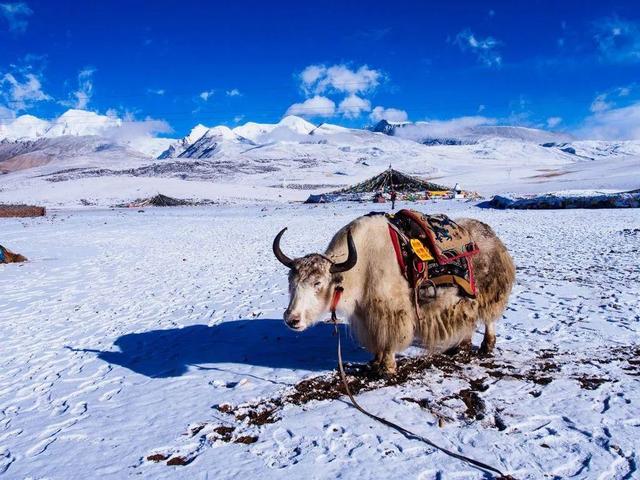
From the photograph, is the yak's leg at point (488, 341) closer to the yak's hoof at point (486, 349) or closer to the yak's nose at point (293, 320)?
the yak's hoof at point (486, 349)

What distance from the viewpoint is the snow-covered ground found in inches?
118

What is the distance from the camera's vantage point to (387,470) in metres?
2.85

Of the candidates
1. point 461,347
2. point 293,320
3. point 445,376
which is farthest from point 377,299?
point 461,347

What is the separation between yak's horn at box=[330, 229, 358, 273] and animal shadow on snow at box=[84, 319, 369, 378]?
1.30 m

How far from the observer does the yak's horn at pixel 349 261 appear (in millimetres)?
3555

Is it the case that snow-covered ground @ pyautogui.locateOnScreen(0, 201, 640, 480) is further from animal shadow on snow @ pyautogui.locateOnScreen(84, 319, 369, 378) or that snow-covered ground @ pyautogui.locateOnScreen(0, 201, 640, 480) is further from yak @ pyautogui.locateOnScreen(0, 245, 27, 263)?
yak @ pyautogui.locateOnScreen(0, 245, 27, 263)

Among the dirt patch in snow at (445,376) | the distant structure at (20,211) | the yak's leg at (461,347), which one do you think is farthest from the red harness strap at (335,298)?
the distant structure at (20,211)

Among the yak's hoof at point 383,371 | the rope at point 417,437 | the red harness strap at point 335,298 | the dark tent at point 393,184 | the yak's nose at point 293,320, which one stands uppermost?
the dark tent at point 393,184

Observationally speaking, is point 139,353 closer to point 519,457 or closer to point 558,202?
point 519,457

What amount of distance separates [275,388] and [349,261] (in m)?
1.42

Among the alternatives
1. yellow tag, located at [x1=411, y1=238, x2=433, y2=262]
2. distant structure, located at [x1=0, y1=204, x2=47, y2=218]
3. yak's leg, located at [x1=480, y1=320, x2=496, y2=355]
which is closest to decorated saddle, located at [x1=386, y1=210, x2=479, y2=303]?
yellow tag, located at [x1=411, y1=238, x2=433, y2=262]

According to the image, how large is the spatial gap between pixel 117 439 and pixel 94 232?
17.9m

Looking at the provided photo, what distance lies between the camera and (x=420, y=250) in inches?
162

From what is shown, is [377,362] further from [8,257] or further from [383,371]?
[8,257]
